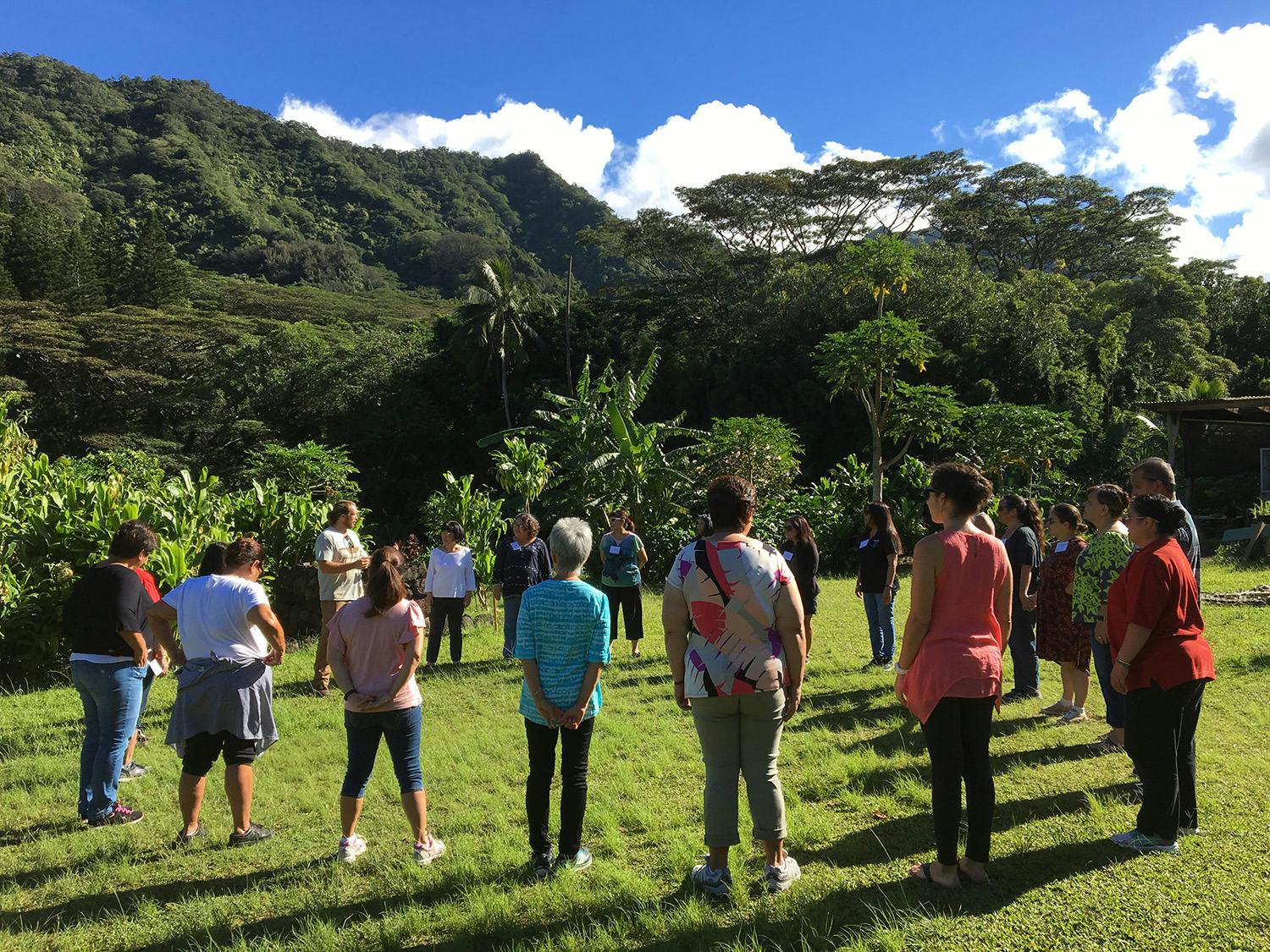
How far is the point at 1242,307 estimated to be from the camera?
3331 cm

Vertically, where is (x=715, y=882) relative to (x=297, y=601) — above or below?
below

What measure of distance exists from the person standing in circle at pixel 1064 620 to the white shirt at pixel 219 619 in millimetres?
4960

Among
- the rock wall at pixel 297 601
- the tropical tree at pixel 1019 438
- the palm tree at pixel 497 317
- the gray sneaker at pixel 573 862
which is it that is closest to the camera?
the gray sneaker at pixel 573 862

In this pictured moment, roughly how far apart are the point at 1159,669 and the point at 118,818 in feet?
17.2

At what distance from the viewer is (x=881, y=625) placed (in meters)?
7.11

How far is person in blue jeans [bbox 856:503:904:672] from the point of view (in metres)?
6.86

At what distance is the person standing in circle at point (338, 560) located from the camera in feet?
21.7

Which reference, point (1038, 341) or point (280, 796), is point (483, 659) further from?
point (1038, 341)

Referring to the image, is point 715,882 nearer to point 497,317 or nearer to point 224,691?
point 224,691

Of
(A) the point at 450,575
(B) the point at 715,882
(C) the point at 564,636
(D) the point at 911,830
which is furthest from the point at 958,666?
(A) the point at 450,575

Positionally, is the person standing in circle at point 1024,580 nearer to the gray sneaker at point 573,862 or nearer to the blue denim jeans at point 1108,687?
the blue denim jeans at point 1108,687

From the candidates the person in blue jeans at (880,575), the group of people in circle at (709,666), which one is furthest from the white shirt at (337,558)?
the person in blue jeans at (880,575)

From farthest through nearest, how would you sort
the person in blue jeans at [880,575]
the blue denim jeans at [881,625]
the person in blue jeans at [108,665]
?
the blue denim jeans at [881,625]
the person in blue jeans at [880,575]
the person in blue jeans at [108,665]

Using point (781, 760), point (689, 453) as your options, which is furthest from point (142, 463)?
point (781, 760)
